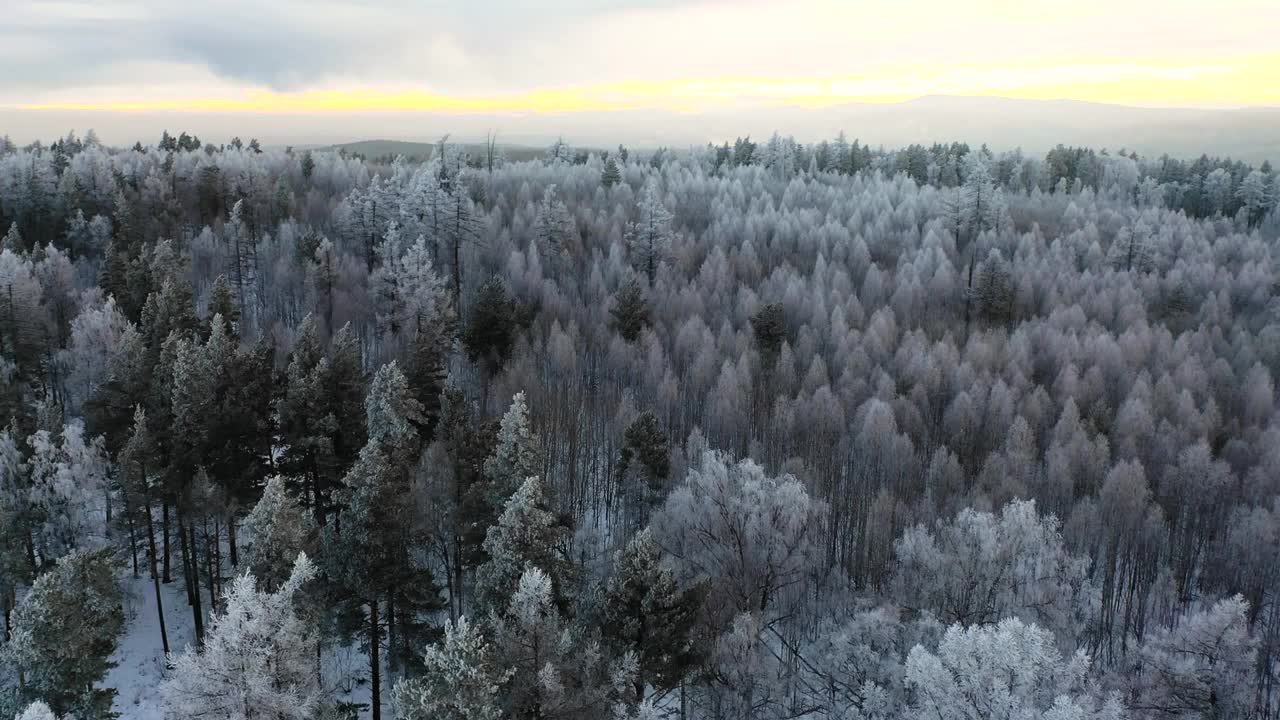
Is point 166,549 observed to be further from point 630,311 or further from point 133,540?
point 630,311

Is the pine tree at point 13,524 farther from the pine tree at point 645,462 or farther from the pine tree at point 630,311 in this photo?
the pine tree at point 630,311

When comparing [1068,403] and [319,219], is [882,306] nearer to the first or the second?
[1068,403]

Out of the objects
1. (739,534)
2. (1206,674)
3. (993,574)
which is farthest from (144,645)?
(1206,674)

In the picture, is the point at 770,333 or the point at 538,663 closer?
the point at 538,663

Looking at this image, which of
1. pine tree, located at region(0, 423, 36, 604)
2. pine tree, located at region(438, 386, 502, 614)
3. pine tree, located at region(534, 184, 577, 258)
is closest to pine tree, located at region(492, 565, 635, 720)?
pine tree, located at region(438, 386, 502, 614)

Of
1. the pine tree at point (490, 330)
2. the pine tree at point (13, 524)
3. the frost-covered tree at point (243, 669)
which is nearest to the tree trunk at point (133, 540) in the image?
the pine tree at point (13, 524)

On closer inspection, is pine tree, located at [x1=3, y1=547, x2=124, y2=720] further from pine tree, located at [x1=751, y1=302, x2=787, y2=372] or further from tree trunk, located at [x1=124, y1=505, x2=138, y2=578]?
pine tree, located at [x1=751, y1=302, x2=787, y2=372]
